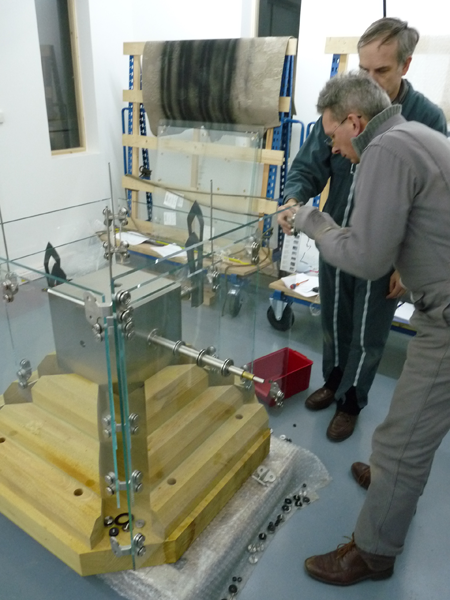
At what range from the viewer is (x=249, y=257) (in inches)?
50.0

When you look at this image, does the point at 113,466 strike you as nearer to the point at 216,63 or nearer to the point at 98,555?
the point at 98,555

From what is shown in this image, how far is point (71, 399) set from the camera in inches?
47.1

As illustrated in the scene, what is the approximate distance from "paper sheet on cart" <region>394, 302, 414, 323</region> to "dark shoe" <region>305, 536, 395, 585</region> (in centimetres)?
117

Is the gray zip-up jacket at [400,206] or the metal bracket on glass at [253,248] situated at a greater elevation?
the gray zip-up jacket at [400,206]

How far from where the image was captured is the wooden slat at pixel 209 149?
2639mm

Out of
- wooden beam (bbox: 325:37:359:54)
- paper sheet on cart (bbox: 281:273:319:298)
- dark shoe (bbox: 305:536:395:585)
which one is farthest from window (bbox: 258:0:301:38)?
dark shoe (bbox: 305:536:395:585)

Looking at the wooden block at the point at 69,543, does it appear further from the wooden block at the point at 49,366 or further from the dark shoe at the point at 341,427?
the dark shoe at the point at 341,427

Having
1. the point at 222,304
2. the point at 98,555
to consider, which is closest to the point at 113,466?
the point at 98,555

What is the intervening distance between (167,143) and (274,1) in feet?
3.80

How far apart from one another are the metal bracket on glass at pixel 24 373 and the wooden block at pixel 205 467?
522 mm

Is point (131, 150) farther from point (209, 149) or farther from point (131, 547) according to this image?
point (131, 547)

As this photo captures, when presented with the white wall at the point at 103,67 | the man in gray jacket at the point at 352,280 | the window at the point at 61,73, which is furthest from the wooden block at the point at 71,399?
the window at the point at 61,73

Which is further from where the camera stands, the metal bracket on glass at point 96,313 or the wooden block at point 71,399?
the wooden block at point 71,399

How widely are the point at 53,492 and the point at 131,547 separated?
0.26 metres
